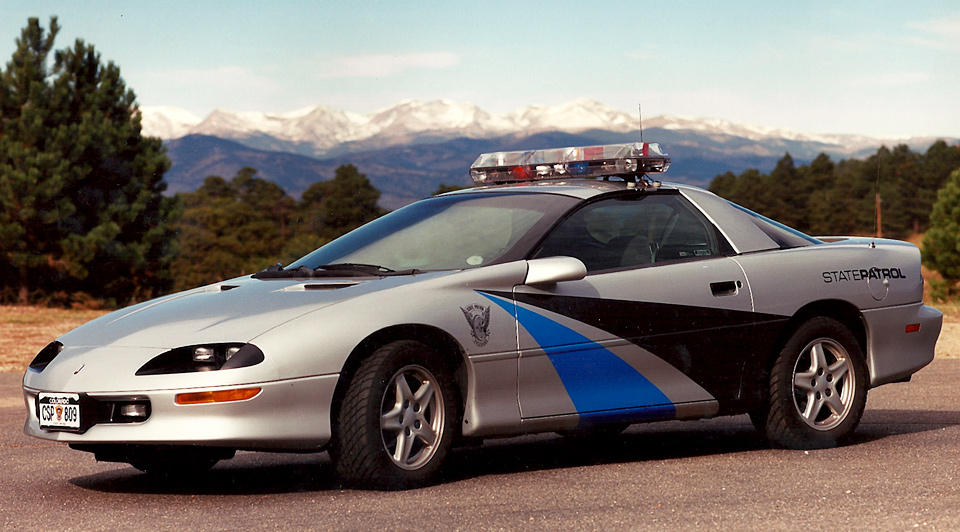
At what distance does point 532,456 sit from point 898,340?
248cm

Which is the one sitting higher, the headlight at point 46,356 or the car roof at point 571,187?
the car roof at point 571,187

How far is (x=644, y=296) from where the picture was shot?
6.71 metres

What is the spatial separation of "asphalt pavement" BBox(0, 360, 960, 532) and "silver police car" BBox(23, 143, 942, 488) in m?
0.24

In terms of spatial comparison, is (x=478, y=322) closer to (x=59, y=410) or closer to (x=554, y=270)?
(x=554, y=270)

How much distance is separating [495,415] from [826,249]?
2.70 m

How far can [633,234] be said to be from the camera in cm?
703

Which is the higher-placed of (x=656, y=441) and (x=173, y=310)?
(x=173, y=310)

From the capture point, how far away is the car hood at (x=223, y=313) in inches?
222

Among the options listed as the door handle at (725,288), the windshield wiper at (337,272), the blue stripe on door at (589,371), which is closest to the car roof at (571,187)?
the door handle at (725,288)

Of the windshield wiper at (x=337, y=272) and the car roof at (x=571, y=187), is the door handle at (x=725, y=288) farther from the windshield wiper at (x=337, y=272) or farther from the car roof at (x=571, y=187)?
the windshield wiper at (x=337, y=272)

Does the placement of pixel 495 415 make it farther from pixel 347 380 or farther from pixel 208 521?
pixel 208 521

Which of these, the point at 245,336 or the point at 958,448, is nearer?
the point at 245,336

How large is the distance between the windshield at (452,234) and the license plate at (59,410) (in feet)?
5.04

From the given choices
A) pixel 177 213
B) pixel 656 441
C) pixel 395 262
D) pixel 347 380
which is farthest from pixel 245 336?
pixel 177 213
